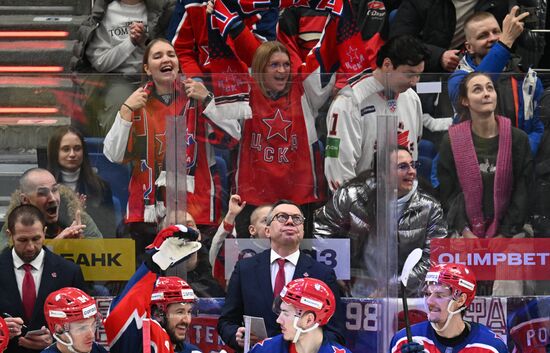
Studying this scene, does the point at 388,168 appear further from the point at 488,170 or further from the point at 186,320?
the point at 186,320

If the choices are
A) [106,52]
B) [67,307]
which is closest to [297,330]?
[67,307]

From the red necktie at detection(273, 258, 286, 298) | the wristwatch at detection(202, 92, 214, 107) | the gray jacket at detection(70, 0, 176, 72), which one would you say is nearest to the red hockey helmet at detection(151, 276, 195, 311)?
the red necktie at detection(273, 258, 286, 298)

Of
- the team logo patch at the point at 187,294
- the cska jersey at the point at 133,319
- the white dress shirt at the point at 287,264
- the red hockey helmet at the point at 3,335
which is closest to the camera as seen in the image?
the red hockey helmet at the point at 3,335

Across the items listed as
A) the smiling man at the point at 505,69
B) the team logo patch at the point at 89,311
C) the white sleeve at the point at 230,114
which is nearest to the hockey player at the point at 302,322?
the team logo patch at the point at 89,311

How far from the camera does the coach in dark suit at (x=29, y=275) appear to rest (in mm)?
8961

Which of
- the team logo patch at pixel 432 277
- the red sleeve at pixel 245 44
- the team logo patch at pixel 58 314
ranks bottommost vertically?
the team logo patch at pixel 58 314

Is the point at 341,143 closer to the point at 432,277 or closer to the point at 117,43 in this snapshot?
the point at 432,277

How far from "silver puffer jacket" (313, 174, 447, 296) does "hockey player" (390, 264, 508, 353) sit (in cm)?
53

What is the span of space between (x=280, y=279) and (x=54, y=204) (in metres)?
1.40

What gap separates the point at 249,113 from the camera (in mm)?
9469

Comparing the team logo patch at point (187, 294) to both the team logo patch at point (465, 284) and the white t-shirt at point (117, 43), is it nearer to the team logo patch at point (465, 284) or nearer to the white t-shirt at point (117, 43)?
the team logo patch at point (465, 284)

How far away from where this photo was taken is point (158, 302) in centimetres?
884

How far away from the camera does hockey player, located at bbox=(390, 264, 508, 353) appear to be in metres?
8.66

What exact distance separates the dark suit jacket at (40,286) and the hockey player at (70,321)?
0.41 m
